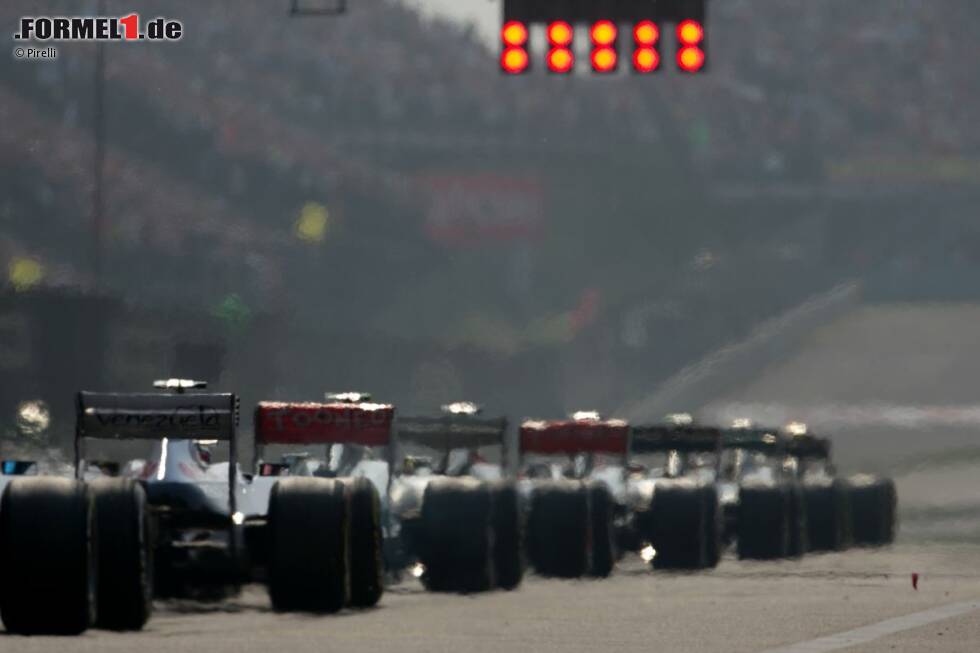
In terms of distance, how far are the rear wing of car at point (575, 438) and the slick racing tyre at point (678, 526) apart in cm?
123

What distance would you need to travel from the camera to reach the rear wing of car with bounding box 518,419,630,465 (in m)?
30.7

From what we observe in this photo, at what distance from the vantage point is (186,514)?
866 inches

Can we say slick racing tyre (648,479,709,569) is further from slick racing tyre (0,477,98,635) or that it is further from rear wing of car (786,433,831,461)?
slick racing tyre (0,477,98,635)

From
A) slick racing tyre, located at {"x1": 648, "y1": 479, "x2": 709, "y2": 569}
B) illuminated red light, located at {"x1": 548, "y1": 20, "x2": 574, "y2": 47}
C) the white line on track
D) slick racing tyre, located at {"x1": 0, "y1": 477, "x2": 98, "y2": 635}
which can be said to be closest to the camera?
slick racing tyre, located at {"x1": 0, "y1": 477, "x2": 98, "y2": 635}

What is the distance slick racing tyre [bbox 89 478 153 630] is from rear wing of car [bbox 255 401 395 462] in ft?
18.2

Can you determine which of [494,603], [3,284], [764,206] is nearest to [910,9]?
[764,206]

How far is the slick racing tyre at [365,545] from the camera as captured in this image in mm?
21828

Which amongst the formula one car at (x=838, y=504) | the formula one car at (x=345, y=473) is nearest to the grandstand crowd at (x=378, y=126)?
the formula one car at (x=838, y=504)

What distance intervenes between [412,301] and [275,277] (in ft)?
36.1

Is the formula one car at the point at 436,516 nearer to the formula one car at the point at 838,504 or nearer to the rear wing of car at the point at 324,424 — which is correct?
the rear wing of car at the point at 324,424

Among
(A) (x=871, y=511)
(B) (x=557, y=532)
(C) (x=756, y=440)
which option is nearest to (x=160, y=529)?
(B) (x=557, y=532)

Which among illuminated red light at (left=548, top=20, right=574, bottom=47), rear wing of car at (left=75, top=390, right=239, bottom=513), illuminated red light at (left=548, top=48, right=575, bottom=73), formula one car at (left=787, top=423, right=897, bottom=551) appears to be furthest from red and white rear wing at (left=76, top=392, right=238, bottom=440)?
formula one car at (left=787, top=423, right=897, bottom=551)

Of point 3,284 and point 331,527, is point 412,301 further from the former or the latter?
point 331,527

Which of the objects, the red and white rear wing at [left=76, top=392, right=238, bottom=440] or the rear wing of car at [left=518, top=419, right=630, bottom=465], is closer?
the red and white rear wing at [left=76, top=392, right=238, bottom=440]
